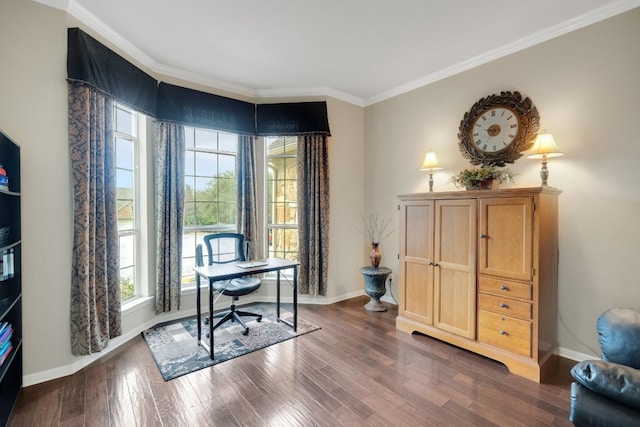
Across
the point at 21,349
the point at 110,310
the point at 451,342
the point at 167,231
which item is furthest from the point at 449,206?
the point at 21,349

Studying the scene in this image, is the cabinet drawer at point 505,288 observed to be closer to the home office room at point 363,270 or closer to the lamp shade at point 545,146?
the home office room at point 363,270

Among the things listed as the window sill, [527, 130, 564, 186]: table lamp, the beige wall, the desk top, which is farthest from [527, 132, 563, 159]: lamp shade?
the window sill

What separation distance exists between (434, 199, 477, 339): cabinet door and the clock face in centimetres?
80

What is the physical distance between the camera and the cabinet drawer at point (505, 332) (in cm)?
231

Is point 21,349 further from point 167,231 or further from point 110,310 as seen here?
point 167,231

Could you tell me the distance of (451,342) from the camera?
278 cm

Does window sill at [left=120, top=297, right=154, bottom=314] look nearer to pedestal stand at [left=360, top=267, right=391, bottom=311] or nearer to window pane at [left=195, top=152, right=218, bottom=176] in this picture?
window pane at [left=195, top=152, right=218, bottom=176]

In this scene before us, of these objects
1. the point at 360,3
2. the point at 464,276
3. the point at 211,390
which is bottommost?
the point at 211,390

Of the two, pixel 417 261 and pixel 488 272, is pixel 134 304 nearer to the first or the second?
pixel 417 261

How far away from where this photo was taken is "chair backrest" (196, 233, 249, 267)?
133 inches

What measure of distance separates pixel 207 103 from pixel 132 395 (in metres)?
3.06

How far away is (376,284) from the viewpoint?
3.73 m

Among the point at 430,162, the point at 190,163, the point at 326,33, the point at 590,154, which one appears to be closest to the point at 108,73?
the point at 190,163

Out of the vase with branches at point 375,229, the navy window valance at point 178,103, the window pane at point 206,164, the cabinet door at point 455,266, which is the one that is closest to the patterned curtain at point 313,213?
the navy window valance at point 178,103
